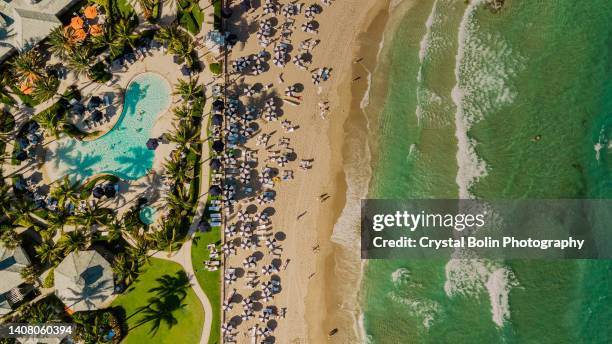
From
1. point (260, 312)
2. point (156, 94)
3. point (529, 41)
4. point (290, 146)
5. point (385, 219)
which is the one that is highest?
point (529, 41)

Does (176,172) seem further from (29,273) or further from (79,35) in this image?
(29,273)

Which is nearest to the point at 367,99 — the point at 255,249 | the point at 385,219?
the point at 385,219

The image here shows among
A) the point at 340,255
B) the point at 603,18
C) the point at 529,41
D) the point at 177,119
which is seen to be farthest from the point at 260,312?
the point at 603,18

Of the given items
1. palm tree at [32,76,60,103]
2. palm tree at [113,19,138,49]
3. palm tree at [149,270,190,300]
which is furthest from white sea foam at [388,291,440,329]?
palm tree at [32,76,60,103]

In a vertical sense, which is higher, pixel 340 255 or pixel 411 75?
pixel 411 75

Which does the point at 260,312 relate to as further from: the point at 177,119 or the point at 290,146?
the point at 177,119

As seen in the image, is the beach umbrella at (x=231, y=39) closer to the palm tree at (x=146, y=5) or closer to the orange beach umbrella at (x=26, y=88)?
the palm tree at (x=146, y=5)

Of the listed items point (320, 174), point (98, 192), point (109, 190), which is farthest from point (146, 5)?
point (320, 174)
